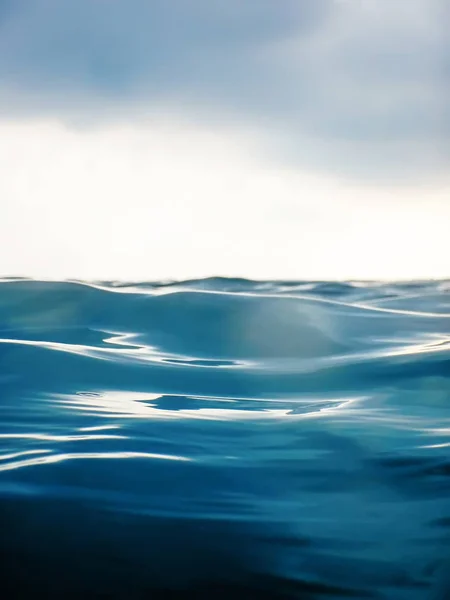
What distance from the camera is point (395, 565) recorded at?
1.57m

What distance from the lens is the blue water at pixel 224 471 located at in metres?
1.52

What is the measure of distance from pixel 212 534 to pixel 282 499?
0.91 ft

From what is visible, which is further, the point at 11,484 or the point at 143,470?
the point at 143,470

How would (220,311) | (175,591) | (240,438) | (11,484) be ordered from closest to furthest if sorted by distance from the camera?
(175,591) → (11,484) → (240,438) → (220,311)

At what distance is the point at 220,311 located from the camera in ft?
17.7

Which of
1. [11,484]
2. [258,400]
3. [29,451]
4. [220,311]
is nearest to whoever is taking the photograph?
[11,484]

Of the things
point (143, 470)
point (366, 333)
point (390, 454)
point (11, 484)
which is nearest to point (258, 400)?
point (390, 454)

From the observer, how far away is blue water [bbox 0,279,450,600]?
Result: 1518 millimetres

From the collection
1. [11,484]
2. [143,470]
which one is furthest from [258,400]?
[11,484]

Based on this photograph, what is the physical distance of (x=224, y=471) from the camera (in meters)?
2.06

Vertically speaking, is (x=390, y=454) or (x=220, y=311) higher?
(x=220, y=311)

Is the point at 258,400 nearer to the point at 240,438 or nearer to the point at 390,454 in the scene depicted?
the point at 240,438

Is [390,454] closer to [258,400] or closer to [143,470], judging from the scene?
[143,470]

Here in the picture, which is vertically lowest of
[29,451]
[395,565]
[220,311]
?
[395,565]
